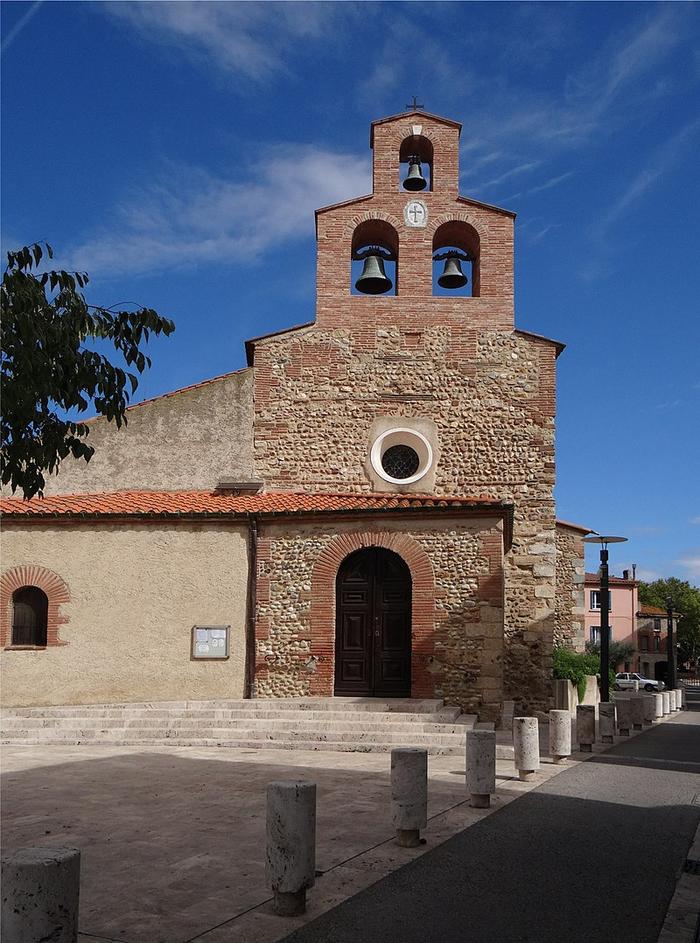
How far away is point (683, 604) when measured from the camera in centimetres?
7631

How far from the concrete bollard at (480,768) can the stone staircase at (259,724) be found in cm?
402

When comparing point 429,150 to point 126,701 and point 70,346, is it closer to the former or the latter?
point 126,701

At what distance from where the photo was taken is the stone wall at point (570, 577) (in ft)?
71.3

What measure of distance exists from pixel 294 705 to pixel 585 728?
15.6 ft

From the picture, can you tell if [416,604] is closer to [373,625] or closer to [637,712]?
[373,625]

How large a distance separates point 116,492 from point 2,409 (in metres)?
12.3

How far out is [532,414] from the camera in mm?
18406

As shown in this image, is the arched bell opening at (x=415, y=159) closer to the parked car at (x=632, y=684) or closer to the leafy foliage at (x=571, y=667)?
the leafy foliage at (x=571, y=667)

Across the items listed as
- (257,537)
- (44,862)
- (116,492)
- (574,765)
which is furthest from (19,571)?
(44,862)

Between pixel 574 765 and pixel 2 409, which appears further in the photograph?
pixel 574 765

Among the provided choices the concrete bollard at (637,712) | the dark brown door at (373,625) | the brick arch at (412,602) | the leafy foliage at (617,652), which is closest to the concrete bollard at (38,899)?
the brick arch at (412,602)

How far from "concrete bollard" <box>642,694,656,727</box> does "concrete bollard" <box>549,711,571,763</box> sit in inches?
330

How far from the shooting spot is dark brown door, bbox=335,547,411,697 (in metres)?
15.3

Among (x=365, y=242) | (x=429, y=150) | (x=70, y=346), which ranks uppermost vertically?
(x=429, y=150)
